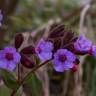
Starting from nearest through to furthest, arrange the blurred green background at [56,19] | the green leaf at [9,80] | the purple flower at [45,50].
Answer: the purple flower at [45,50] < the green leaf at [9,80] < the blurred green background at [56,19]

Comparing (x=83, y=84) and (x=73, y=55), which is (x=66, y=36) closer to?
(x=73, y=55)

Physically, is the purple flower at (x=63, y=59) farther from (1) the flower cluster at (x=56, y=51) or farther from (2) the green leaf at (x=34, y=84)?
(2) the green leaf at (x=34, y=84)

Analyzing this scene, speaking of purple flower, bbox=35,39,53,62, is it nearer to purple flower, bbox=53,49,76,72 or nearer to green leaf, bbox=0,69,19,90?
purple flower, bbox=53,49,76,72

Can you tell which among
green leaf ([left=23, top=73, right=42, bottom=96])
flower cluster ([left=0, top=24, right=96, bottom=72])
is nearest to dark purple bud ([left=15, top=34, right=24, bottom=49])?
flower cluster ([left=0, top=24, right=96, bottom=72])

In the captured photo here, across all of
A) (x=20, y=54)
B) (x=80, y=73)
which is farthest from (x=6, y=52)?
(x=80, y=73)

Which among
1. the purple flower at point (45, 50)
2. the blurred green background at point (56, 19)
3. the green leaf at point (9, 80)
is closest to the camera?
the purple flower at point (45, 50)

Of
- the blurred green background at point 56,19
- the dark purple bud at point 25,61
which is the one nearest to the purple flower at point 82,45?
the dark purple bud at point 25,61

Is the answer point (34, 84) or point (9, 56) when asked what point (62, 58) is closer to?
point (9, 56)

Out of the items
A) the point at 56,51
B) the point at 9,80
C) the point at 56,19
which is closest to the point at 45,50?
the point at 56,51

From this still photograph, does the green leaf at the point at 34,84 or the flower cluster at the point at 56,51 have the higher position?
the flower cluster at the point at 56,51
